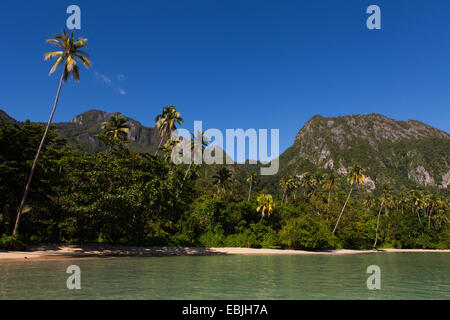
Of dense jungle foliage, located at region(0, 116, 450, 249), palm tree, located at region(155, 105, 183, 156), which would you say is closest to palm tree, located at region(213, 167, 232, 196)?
dense jungle foliage, located at region(0, 116, 450, 249)

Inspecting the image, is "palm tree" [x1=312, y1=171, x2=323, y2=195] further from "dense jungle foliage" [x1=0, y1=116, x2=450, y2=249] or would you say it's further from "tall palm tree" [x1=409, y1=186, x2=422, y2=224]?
"dense jungle foliage" [x1=0, y1=116, x2=450, y2=249]

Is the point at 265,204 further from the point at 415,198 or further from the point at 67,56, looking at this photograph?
the point at 415,198

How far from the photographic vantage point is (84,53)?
30078 millimetres

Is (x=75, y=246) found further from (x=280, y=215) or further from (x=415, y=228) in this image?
(x=415, y=228)

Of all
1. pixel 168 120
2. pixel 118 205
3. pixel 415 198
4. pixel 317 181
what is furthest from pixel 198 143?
pixel 415 198

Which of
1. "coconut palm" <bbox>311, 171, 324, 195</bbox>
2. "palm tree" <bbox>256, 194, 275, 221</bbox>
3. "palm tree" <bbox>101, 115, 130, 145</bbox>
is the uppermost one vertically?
"palm tree" <bbox>101, 115, 130, 145</bbox>

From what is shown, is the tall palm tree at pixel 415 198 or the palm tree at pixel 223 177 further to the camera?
the tall palm tree at pixel 415 198

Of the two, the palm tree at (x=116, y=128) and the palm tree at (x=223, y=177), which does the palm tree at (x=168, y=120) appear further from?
the palm tree at (x=223, y=177)

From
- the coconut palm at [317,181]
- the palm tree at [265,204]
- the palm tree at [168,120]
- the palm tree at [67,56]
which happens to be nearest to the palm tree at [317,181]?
the coconut palm at [317,181]

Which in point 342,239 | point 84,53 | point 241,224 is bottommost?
point 342,239

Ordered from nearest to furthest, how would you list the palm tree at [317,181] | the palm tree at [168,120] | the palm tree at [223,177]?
the palm tree at [168,120] < the palm tree at [223,177] < the palm tree at [317,181]
